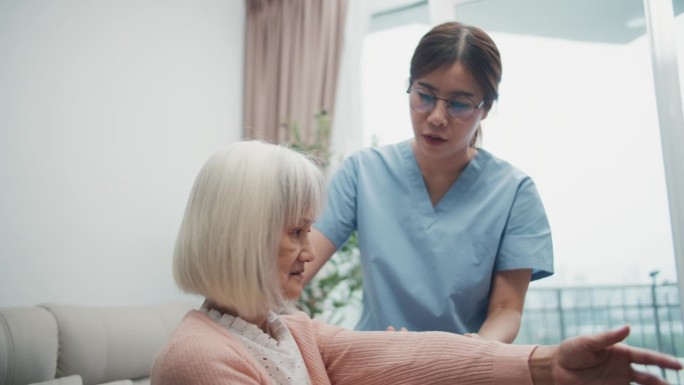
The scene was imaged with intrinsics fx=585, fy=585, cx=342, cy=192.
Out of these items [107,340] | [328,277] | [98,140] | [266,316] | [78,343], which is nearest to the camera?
[266,316]

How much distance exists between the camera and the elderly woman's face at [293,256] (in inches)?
36.8

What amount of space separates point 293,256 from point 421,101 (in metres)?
0.62

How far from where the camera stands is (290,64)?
364cm

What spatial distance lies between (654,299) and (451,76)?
2.01m

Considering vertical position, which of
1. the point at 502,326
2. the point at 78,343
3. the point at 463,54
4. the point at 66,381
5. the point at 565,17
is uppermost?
the point at 565,17

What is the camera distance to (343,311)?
11.3 ft

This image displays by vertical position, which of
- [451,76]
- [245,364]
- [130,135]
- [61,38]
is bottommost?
[245,364]

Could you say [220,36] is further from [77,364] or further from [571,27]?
→ [77,364]

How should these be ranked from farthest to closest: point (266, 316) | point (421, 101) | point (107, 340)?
point (107, 340)
point (421, 101)
point (266, 316)

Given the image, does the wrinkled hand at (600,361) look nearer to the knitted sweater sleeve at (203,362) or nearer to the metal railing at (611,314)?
the knitted sweater sleeve at (203,362)

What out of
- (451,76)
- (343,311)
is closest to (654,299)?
(343,311)

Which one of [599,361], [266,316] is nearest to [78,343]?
[266,316]

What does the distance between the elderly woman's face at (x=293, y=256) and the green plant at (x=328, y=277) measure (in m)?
1.94

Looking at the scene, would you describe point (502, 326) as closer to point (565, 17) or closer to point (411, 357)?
point (411, 357)
